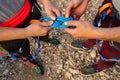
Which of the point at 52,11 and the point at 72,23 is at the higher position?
the point at 52,11

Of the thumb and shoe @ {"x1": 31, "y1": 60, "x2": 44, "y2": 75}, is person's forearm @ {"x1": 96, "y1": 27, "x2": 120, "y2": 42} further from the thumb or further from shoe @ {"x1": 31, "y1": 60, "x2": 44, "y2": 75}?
shoe @ {"x1": 31, "y1": 60, "x2": 44, "y2": 75}

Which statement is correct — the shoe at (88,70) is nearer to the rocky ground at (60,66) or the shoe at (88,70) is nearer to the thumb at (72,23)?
the rocky ground at (60,66)

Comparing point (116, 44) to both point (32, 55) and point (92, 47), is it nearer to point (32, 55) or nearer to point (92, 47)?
point (92, 47)

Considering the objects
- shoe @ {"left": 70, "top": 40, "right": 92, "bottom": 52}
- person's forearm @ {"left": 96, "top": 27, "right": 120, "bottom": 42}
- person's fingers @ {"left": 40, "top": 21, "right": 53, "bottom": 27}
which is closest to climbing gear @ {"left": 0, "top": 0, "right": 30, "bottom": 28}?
person's fingers @ {"left": 40, "top": 21, "right": 53, "bottom": 27}

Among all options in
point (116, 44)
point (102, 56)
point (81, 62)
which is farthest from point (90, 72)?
point (116, 44)

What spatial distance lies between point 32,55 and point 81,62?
2.14 ft

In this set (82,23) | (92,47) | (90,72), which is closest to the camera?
(82,23)

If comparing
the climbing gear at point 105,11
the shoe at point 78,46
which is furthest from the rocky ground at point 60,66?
the climbing gear at point 105,11

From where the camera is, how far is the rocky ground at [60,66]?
114 inches

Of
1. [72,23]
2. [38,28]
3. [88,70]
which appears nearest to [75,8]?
[72,23]

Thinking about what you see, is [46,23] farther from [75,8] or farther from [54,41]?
[54,41]

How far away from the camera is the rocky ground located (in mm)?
2894

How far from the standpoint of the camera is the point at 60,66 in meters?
2.95

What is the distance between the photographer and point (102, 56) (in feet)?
8.07
